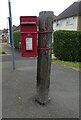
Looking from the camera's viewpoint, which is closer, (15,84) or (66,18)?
(15,84)

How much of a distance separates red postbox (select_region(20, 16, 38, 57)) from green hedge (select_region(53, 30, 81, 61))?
735 cm

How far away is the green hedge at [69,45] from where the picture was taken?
32.0 ft

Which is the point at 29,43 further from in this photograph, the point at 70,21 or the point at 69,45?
the point at 70,21

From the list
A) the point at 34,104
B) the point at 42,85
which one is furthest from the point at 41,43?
the point at 34,104

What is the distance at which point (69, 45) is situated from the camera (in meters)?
9.98

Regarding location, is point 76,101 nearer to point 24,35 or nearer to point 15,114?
point 15,114

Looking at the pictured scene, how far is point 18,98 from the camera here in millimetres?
3693

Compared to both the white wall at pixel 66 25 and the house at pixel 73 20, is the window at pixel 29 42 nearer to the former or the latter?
the house at pixel 73 20

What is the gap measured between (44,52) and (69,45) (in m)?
7.30

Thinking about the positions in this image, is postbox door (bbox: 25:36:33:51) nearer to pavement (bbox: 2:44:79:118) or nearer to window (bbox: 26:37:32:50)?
window (bbox: 26:37:32:50)

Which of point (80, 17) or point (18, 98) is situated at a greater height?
point (80, 17)

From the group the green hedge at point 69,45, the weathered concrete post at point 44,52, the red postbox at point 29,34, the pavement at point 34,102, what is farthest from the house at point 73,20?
the red postbox at point 29,34

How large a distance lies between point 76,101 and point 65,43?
6944mm

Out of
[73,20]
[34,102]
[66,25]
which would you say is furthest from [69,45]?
[66,25]
